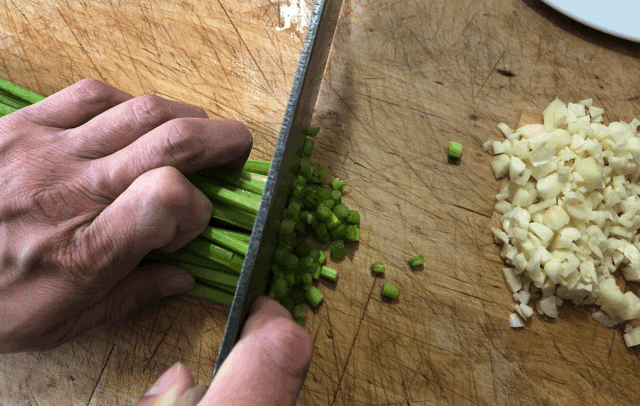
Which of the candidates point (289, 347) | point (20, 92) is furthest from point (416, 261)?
point (20, 92)

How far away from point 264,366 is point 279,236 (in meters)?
0.46

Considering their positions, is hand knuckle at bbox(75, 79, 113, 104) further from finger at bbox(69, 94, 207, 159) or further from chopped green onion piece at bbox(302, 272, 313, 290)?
chopped green onion piece at bbox(302, 272, 313, 290)

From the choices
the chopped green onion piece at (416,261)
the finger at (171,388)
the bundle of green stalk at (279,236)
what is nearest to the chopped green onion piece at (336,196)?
the bundle of green stalk at (279,236)

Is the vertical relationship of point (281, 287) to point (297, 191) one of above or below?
below

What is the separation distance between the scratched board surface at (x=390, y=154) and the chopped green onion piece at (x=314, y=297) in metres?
0.04

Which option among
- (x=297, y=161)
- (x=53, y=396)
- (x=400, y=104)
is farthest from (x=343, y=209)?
(x=53, y=396)

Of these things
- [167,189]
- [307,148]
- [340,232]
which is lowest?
[340,232]

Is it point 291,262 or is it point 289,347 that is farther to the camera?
point 291,262

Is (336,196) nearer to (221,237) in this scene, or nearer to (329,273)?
(329,273)

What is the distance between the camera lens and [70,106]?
54.0 inches

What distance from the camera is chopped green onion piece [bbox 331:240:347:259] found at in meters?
1.49

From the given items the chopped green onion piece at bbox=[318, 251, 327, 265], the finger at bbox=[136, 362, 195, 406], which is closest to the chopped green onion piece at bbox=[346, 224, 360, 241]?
the chopped green onion piece at bbox=[318, 251, 327, 265]

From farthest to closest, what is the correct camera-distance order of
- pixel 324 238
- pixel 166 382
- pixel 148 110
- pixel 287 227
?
1. pixel 324 238
2. pixel 287 227
3. pixel 148 110
4. pixel 166 382

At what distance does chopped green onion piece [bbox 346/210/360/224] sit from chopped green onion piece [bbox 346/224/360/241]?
0.06ft
